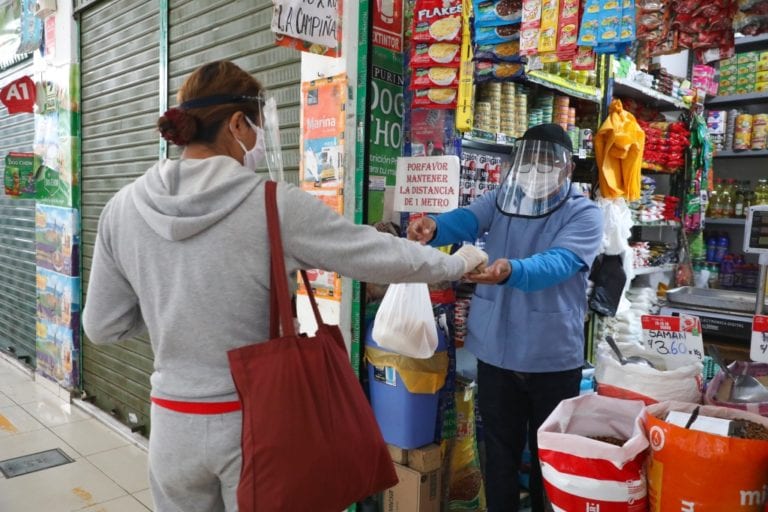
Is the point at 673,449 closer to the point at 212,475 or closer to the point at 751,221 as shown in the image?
the point at 212,475

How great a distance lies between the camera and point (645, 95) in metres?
4.99

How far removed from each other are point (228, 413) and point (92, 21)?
183 inches

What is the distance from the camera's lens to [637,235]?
5297 mm

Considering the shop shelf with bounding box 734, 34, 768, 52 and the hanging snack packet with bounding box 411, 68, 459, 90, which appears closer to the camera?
the hanging snack packet with bounding box 411, 68, 459, 90

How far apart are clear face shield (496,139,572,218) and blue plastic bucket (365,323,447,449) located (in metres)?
0.70

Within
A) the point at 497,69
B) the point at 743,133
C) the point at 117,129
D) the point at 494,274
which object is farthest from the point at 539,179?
the point at 743,133

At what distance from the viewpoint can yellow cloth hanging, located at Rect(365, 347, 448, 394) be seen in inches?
103

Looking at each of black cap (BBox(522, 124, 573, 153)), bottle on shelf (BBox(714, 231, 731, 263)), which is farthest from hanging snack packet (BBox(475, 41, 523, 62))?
bottle on shelf (BBox(714, 231, 731, 263))

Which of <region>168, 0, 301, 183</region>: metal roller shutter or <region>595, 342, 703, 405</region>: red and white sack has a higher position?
<region>168, 0, 301, 183</region>: metal roller shutter

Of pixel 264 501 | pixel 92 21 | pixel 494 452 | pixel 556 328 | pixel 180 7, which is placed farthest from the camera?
pixel 92 21

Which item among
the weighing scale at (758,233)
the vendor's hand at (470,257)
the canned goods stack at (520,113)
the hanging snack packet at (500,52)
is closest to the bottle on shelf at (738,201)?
the weighing scale at (758,233)

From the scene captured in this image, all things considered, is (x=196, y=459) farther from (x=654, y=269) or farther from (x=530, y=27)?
(x=654, y=269)

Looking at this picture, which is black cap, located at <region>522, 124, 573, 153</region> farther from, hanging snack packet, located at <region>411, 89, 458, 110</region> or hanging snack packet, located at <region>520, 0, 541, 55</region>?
hanging snack packet, located at <region>411, 89, 458, 110</region>

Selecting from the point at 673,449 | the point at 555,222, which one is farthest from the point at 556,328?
the point at 673,449
